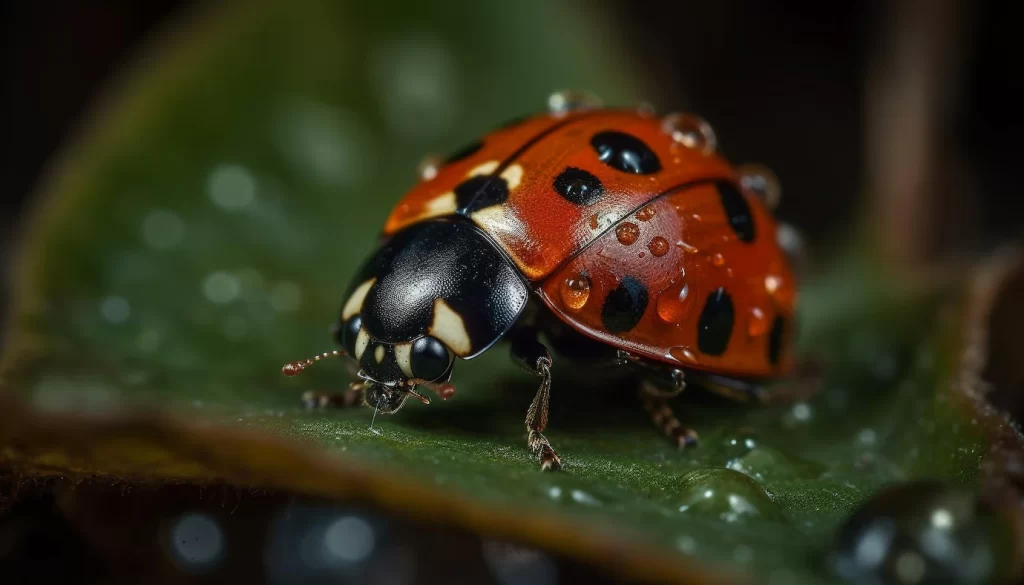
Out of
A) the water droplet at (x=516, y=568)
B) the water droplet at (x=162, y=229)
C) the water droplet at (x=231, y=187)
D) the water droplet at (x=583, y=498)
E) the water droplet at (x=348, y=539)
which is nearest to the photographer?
the water droplet at (x=583, y=498)

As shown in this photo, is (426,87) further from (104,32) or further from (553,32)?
(104,32)

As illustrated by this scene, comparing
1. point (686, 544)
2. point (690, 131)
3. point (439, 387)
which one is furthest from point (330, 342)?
point (686, 544)

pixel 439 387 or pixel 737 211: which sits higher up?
pixel 737 211

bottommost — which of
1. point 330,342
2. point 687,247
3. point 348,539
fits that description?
point 348,539

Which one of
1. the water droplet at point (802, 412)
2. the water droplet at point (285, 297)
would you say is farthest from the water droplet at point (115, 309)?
the water droplet at point (802, 412)

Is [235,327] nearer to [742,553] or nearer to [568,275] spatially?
[568,275]

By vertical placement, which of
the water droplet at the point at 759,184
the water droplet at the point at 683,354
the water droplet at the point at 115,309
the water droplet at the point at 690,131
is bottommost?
the water droplet at the point at 115,309

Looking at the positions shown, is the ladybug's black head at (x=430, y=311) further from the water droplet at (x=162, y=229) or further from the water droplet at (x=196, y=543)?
the water droplet at (x=162, y=229)
